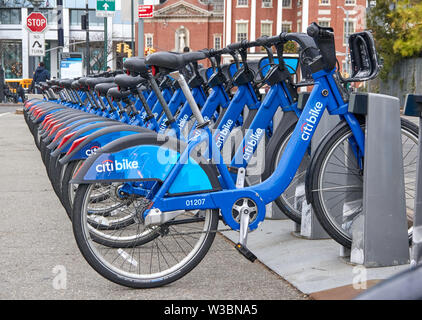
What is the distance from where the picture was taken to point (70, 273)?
4336mm

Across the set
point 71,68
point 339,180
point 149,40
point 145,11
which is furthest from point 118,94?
point 149,40

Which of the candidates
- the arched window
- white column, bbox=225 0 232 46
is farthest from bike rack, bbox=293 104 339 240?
the arched window

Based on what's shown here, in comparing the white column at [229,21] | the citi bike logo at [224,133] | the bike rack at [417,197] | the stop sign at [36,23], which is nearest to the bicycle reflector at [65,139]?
the citi bike logo at [224,133]

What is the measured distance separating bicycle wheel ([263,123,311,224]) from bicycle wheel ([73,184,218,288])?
90cm

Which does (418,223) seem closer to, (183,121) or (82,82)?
(183,121)

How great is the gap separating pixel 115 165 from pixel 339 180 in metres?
1.57

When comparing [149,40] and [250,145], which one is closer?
[250,145]

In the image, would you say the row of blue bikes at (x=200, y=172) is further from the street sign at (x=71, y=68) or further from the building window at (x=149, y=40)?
the building window at (x=149, y=40)

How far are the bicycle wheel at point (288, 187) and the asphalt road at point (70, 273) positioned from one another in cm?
52

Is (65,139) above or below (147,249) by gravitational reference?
above

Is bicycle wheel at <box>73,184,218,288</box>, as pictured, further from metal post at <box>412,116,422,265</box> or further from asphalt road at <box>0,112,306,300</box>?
metal post at <box>412,116,422,265</box>

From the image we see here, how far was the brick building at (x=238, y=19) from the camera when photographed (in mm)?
79188
